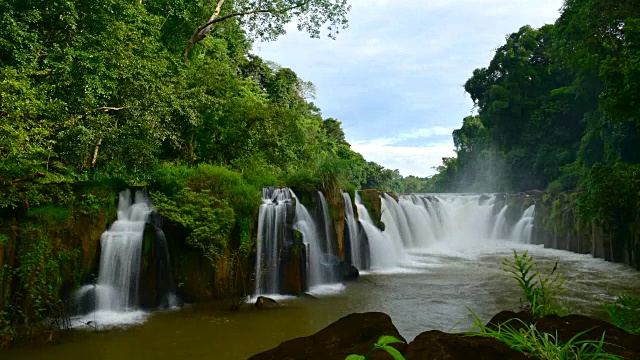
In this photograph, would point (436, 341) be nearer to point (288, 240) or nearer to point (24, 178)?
point (24, 178)

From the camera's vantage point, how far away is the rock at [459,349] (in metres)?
2.02

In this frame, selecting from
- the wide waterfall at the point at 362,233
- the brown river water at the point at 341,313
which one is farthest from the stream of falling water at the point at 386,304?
the wide waterfall at the point at 362,233

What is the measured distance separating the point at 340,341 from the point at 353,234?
12593mm

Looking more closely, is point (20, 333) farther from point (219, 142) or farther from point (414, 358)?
point (219, 142)

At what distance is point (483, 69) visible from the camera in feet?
153

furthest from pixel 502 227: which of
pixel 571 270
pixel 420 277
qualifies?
pixel 420 277

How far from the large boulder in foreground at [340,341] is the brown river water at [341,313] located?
7.19 ft

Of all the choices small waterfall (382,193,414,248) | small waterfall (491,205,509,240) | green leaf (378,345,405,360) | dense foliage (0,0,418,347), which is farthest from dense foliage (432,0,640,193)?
green leaf (378,345,405,360)

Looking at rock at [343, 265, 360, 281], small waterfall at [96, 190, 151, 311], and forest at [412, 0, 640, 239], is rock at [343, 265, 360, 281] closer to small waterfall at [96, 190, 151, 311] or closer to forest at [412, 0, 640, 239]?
small waterfall at [96, 190, 151, 311]

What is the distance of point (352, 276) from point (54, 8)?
11.5 meters

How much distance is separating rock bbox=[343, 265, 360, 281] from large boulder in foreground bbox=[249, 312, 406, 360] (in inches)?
435

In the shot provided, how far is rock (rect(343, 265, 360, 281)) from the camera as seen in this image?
1362 centimetres

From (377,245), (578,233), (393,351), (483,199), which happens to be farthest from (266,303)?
(483,199)

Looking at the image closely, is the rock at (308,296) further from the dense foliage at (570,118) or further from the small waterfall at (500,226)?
the small waterfall at (500,226)
